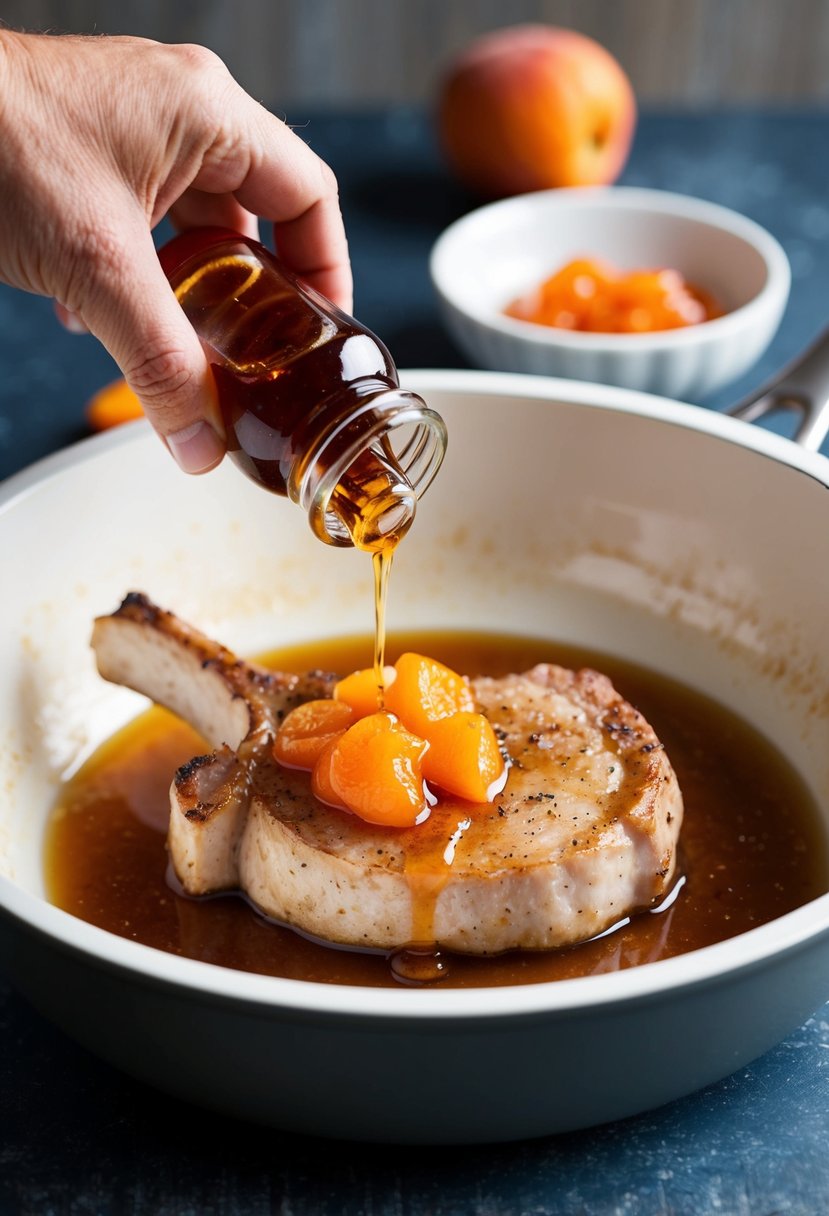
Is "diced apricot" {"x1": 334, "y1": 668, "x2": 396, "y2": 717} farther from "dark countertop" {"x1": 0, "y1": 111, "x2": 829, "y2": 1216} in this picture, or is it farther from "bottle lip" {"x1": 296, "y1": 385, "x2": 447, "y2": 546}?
"dark countertop" {"x1": 0, "y1": 111, "x2": 829, "y2": 1216}

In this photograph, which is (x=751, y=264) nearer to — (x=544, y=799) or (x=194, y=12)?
(x=544, y=799)

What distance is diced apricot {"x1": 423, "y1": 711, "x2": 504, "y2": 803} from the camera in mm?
1978

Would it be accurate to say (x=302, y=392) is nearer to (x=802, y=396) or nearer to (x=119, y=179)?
(x=119, y=179)

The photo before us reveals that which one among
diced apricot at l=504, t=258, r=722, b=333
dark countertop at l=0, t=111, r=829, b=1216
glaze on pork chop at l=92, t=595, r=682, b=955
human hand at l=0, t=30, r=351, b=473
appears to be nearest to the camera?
dark countertop at l=0, t=111, r=829, b=1216

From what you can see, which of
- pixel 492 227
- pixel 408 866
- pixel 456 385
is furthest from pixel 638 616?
pixel 492 227

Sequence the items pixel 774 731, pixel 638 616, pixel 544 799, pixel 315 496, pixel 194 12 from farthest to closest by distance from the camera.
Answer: pixel 194 12, pixel 638 616, pixel 774 731, pixel 544 799, pixel 315 496

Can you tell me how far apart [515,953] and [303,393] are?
84cm

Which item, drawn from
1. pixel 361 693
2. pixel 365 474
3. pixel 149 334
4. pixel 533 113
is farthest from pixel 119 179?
pixel 533 113

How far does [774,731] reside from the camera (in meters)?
2.45

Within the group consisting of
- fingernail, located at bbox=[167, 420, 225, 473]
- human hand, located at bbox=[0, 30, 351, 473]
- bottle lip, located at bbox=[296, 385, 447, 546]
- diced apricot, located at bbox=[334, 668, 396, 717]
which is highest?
human hand, located at bbox=[0, 30, 351, 473]

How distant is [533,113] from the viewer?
161 inches

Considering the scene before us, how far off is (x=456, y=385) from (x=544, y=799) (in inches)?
41.8

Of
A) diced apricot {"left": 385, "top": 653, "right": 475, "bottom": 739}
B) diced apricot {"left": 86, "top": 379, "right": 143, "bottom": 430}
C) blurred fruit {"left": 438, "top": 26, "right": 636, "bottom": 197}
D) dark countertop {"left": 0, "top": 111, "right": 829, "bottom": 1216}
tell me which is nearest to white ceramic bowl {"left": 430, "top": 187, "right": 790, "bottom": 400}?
blurred fruit {"left": 438, "top": 26, "right": 636, "bottom": 197}

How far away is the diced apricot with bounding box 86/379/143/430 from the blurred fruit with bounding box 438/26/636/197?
1.55 m
